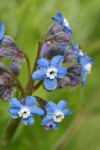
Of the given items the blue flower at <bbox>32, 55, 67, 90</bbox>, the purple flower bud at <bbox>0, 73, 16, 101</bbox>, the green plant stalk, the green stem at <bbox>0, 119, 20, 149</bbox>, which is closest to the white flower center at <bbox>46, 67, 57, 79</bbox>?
the blue flower at <bbox>32, 55, 67, 90</bbox>

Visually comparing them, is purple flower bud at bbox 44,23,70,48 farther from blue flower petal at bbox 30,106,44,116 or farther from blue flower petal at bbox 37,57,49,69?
blue flower petal at bbox 30,106,44,116

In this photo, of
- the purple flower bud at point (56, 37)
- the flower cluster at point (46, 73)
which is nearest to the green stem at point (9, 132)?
the flower cluster at point (46, 73)

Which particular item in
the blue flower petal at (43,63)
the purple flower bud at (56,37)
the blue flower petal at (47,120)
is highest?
the purple flower bud at (56,37)

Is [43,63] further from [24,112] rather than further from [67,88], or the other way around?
[67,88]

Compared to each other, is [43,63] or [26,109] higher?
[43,63]

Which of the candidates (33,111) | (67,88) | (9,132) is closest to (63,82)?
(33,111)

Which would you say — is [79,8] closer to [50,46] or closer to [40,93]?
[40,93]

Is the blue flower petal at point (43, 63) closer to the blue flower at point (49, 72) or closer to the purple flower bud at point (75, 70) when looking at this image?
the blue flower at point (49, 72)
